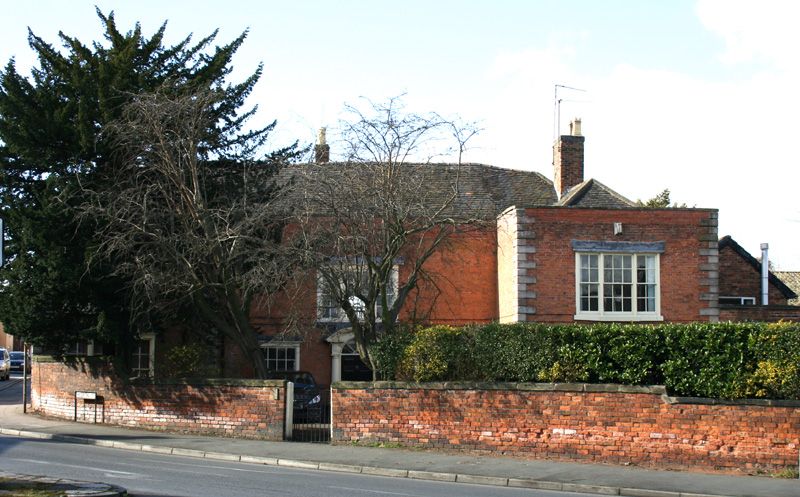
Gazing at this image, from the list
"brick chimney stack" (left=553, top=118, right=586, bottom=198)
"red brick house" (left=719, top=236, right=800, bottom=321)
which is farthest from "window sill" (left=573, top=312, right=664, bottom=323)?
"red brick house" (left=719, top=236, right=800, bottom=321)

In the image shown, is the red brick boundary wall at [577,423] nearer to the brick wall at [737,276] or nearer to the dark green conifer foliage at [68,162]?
the dark green conifer foliage at [68,162]

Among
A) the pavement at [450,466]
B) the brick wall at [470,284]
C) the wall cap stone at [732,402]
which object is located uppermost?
the brick wall at [470,284]

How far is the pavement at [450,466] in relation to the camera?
16188 millimetres

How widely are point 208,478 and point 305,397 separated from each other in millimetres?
9930

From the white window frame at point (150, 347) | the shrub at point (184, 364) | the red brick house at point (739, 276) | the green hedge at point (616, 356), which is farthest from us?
the red brick house at point (739, 276)

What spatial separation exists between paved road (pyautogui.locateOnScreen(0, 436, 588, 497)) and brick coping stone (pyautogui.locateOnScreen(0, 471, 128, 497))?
609 millimetres

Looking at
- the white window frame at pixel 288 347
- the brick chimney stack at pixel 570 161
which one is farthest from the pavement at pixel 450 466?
the brick chimney stack at pixel 570 161

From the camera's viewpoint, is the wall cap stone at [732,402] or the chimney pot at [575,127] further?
the chimney pot at [575,127]

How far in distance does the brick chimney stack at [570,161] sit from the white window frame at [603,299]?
5.64m

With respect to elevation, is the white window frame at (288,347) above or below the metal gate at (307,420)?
above

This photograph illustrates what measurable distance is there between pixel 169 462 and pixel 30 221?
8.16 m

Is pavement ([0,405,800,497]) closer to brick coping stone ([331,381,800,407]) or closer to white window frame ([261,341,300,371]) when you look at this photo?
brick coping stone ([331,381,800,407])

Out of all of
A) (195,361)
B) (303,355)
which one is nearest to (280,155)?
(195,361)

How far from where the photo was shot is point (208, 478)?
52.9 feet
